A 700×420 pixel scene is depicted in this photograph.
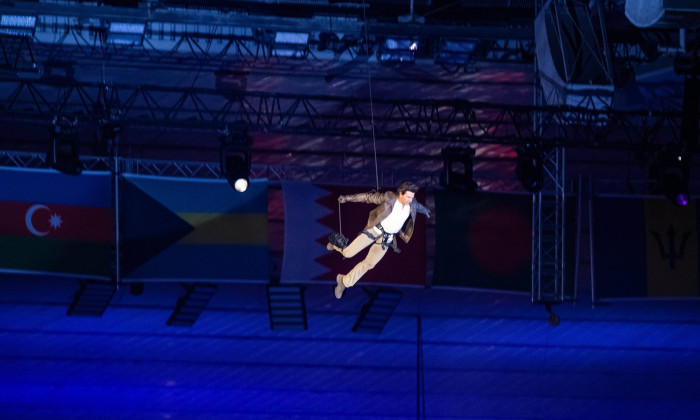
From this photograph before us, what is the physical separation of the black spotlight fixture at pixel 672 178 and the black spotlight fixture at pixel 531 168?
4.70 feet

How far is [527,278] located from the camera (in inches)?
384

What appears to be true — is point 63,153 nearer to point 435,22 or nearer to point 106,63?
point 106,63

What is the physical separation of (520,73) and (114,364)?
6.65 meters

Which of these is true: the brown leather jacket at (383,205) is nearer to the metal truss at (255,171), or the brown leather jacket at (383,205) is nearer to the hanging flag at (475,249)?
the hanging flag at (475,249)

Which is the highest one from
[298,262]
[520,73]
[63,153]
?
[520,73]

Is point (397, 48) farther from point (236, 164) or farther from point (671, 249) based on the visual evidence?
point (671, 249)

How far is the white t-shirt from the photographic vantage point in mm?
5824

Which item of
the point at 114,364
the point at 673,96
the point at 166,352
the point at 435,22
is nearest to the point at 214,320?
the point at 166,352

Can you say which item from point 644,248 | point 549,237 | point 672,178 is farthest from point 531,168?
point 644,248

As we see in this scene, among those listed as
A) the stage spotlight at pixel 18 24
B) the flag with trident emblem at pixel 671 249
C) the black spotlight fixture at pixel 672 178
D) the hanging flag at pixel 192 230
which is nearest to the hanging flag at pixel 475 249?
the flag with trident emblem at pixel 671 249

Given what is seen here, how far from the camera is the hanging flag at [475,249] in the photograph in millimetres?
9742

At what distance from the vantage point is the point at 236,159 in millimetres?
9094

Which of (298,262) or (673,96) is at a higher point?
(673,96)

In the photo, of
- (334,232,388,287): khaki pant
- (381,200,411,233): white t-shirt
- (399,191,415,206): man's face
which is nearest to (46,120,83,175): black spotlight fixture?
(334,232,388,287): khaki pant
